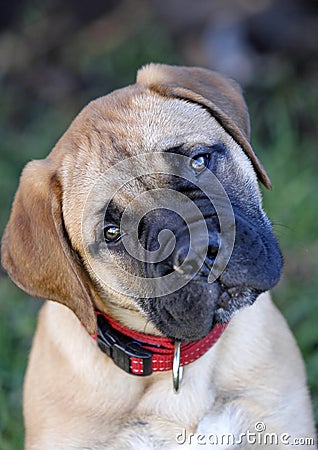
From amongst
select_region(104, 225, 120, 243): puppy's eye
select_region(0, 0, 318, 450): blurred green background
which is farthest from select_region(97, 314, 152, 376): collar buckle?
select_region(0, 0, 318, 450): blurred green background

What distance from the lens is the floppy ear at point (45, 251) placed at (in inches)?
124

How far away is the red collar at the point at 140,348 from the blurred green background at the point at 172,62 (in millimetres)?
1650

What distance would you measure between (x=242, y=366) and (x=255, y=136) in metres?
3.32

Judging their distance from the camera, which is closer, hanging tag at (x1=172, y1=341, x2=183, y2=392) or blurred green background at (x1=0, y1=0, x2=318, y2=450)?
hanging tag at (x1=172, y1=341, x2=183, y2=392)

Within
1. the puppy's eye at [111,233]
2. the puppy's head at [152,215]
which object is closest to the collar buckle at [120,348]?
the puppy's head at [152,215]

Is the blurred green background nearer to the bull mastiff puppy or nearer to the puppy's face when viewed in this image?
the bull mastiff puppy

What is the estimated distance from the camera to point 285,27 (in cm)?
758

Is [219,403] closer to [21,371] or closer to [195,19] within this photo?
[21,371]

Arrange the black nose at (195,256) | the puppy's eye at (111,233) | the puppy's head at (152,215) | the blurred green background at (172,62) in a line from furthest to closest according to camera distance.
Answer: the blurred green background at (172,62), the puppy's eye at (111,233), the puppy's head at (152,215), the black nose at (195,256)

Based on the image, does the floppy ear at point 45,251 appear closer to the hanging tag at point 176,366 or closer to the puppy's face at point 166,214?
the puppy's face at point 166,214

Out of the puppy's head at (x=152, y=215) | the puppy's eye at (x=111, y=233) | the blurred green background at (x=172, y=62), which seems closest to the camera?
the puppy's head at (x=152, y=215)

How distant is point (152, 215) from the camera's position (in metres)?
3.00

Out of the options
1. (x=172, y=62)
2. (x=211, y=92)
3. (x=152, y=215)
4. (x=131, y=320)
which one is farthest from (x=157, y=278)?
(x=172, y=62)

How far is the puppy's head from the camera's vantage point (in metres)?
2.89
